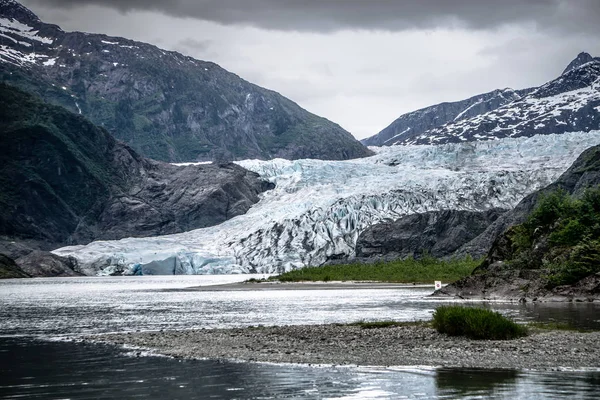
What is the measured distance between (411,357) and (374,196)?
123 meters

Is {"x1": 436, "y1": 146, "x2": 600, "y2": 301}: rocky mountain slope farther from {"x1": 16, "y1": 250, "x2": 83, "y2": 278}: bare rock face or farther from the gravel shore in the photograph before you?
{"x1": 16, "y1": 250, "x2": 83, "y2": 278}: bare rock face

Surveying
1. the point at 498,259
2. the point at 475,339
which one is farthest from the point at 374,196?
the point at 475,339

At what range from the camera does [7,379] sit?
58.1 ft

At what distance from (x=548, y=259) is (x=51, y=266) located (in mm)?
112681

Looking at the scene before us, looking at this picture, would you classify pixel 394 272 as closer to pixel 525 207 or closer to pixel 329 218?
pixel 525 207

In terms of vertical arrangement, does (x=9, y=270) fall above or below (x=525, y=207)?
below

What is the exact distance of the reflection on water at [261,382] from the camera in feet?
48.2

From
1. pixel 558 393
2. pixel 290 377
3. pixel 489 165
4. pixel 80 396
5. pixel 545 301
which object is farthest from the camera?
pixel 489 165

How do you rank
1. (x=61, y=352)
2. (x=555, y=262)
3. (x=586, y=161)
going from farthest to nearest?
(x=586, y=161) < (x=555, y=262) < (x=61, y=352)

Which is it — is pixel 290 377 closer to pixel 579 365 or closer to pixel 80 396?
pixel 80 396

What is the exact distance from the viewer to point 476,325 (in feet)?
74.2

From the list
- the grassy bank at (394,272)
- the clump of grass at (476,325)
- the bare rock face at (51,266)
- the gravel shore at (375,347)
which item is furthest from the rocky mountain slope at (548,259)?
the bare rock face at (51,266)

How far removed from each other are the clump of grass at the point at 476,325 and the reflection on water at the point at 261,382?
5707 millimetres

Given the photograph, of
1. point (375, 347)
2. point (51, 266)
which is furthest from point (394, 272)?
point (375, 347)
